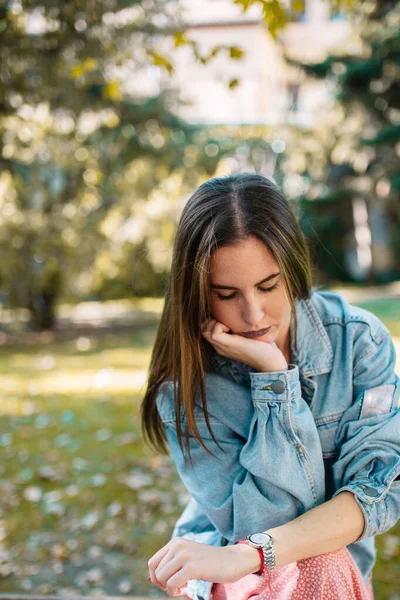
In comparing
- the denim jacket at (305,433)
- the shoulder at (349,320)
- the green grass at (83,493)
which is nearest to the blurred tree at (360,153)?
the green grass at (83,493)

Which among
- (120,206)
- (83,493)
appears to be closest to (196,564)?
(83,493)

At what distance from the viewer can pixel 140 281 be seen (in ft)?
57.8

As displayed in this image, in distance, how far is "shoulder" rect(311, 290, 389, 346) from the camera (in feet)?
6.50

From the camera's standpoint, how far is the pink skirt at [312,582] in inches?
65.7

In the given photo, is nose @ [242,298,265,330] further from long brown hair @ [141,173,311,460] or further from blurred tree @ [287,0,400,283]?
blurred tree @ [287,0,400,283]

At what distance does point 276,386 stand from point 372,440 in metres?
0.30

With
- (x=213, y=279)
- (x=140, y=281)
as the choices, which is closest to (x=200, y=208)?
(x=213, y=279)

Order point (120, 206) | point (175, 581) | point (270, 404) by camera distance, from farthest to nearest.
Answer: point (120, 206), point (270, 404), point (175, 581)

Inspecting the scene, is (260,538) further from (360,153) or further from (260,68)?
(260,68)

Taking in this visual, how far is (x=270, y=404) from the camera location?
186 centimetres

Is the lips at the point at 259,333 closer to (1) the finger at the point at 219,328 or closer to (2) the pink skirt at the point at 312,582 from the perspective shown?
(1) the finger at the point at 219,328

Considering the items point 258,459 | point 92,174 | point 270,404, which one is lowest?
point 258,459

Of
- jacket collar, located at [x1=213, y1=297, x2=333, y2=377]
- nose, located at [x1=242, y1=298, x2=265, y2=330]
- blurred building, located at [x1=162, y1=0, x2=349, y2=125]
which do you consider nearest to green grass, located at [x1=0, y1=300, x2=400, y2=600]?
jacket collar, located at [x1=213, y1=297, x2=333, y2=377]

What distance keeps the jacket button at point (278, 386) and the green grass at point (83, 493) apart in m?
1.86
